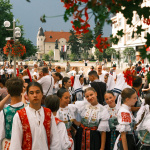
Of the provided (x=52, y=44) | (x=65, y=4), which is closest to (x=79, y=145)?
(x=65, y=4)

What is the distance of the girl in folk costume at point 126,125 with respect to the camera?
3.72 metres

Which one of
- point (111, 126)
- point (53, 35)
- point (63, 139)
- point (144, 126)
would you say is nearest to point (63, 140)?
point (63, 139)

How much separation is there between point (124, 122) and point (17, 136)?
5.76ft

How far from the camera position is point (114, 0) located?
178 cm

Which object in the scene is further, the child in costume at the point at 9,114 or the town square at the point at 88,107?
the child in costume at the point at 9,114

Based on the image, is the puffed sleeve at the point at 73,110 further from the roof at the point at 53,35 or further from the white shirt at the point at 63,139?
the roof at the point at 53,35

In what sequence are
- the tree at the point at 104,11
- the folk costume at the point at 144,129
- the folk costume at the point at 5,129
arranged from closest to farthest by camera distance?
the tree at the point at 104,11, the folk costume at the point at 5,129, the folk costume at the point at 144,129

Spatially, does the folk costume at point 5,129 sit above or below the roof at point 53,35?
below

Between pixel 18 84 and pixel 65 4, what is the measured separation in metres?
1.57

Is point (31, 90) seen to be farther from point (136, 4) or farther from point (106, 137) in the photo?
point (106, 137)

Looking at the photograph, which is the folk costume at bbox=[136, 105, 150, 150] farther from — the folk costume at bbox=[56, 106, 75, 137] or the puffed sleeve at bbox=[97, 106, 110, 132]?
the folk costume at bbox=[56, 106, 75, 137]

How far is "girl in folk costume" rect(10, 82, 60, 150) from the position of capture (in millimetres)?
2596

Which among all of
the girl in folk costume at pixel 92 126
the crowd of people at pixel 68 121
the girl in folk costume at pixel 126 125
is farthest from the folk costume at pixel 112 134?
the girl in folk costume at pixel 126 125

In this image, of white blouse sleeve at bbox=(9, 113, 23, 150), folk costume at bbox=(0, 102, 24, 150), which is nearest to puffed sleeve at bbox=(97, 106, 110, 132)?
folk costume at bbox=(0, 102, 24, 150)
